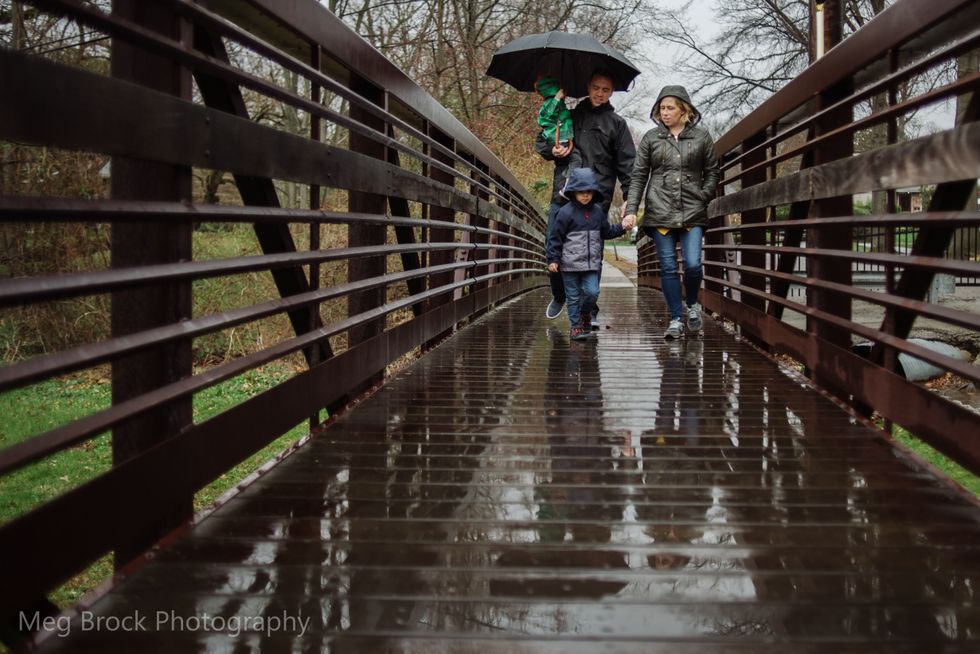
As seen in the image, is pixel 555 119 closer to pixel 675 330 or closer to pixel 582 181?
pixel 582 181

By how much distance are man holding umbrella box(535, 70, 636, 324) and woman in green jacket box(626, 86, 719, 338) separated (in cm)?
30

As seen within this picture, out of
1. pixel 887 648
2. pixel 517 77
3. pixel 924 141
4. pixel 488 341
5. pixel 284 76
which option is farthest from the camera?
pixel 284 76

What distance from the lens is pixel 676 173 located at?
273 inches

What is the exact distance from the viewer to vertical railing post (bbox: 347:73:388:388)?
4.95 metres

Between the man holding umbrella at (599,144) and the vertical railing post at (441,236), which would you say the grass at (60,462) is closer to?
the vertical railing post at (441,236)

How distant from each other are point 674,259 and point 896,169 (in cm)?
371

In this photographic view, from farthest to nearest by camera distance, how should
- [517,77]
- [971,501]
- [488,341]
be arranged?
[517,77] < [488,341] < [971,501]

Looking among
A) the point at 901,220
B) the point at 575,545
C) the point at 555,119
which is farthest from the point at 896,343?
the point at 555,119

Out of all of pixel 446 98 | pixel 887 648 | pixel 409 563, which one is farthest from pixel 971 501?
pixel 446 98

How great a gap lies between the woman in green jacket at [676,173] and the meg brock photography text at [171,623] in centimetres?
515

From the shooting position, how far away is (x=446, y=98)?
20.2 metres

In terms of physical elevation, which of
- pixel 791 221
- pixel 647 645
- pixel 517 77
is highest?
pixel 517 77

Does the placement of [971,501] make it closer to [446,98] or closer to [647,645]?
[647,645]

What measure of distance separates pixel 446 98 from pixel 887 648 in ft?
63.2
